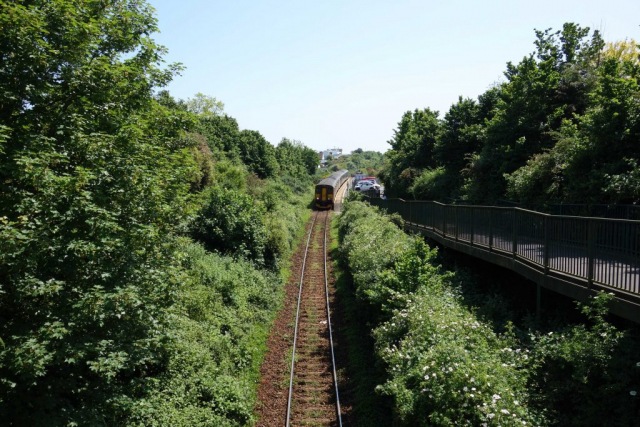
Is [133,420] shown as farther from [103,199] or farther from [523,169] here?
[523,169]

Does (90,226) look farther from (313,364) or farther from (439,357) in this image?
(313,364)

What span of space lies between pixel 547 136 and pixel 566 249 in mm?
11385

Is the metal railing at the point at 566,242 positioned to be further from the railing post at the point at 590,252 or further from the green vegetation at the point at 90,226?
the green vegetation at the point at 90,226

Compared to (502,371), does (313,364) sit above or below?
below

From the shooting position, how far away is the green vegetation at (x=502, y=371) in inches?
252

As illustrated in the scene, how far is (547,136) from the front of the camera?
18359 millimetres

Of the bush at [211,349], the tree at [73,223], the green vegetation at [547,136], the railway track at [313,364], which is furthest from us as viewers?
the green vegetation at [547,136]

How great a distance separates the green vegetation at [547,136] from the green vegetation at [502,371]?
5.39 metres

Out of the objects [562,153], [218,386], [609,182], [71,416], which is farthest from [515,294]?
[71,416]

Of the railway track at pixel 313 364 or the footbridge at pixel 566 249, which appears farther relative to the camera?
the railway track at pixel 313 364

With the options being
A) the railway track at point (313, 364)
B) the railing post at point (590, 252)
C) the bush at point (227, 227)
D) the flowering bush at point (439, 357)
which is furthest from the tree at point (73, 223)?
the bush at point (227, 227)

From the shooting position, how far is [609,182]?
455 inches

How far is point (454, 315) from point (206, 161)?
21475mm

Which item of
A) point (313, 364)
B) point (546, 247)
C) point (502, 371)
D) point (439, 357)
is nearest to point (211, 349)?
point (313, 364)
